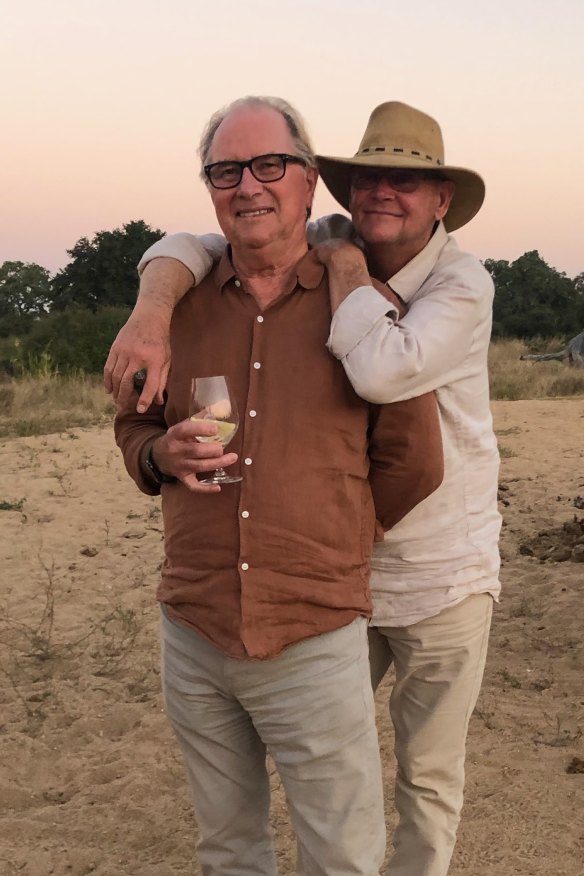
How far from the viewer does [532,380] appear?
60.2 feet

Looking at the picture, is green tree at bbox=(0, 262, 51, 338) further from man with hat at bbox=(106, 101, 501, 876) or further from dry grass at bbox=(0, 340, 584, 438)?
man with hat at bbox=(106, 101, 501, 876)

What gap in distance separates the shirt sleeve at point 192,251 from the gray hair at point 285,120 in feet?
0.66

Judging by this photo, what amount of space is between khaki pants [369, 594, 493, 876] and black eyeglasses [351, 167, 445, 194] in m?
1.10

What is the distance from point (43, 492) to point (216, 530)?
24.1 ft

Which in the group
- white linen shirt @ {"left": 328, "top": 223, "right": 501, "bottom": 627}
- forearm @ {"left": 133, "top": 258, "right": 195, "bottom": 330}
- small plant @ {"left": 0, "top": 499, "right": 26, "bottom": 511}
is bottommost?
small plant @ {"left": 0, "top": 499, "right": 26, "bottom": 511}

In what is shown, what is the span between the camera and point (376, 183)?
2.43 meters

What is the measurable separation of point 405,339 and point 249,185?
492 mm

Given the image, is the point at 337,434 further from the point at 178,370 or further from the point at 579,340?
the point at 579,340

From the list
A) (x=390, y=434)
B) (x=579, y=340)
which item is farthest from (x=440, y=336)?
(x=579, y=340)

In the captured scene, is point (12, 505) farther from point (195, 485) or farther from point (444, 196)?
point (195, 485)

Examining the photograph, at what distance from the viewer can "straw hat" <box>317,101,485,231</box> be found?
2.40 meters

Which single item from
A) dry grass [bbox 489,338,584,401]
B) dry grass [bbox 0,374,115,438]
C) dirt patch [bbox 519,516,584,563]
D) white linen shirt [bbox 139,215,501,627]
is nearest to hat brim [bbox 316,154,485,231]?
white linen shirt [bbox 139,215,501,627]

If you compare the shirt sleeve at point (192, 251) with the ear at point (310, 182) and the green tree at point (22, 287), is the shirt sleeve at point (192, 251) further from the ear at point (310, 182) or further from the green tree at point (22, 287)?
the green tree at point (22, 287)

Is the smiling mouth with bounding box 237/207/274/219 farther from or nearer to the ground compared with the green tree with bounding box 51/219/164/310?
nearer to the ground
